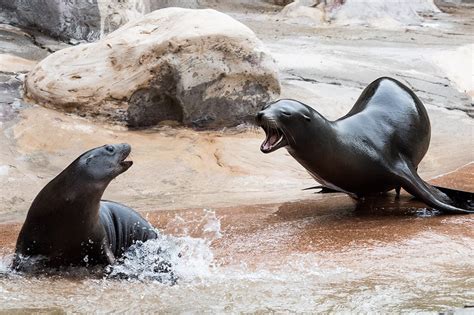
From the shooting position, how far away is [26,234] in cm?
411

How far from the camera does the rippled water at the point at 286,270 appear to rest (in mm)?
3461

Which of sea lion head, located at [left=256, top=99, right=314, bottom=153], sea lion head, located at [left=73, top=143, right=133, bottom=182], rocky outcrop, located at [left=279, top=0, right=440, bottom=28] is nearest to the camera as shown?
sea lion head, located at [left=73, top=143, right=133, bottom=182]

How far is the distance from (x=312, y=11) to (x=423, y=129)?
9.13 metres

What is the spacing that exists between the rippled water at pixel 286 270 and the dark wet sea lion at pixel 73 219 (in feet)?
0.46

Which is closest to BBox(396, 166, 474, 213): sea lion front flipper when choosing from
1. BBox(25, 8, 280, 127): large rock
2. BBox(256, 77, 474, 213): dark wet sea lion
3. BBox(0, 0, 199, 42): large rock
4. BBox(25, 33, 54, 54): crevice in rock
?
BBox(256, 77, 474, 213): dark wet sea lion

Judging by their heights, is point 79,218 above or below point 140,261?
above

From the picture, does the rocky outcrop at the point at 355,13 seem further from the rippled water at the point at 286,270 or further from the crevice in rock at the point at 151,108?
the rippled water at the point at 286,270

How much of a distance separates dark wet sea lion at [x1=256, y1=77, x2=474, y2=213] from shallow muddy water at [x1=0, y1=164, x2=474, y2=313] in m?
0.18

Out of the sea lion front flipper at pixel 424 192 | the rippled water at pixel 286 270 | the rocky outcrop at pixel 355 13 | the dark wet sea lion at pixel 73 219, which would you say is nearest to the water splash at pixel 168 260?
the rippled water at pixel 286 270

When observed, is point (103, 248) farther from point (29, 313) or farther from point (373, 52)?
point (373, 52)

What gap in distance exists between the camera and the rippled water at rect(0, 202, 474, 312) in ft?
11.4

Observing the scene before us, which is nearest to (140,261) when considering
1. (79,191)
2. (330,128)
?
(79,191)

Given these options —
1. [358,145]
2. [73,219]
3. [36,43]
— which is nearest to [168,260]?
[73,219]

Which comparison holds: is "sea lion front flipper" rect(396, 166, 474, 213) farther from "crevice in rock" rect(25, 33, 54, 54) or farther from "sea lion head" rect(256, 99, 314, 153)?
"crevice in rock" rect(25, 33, 54, 54)
